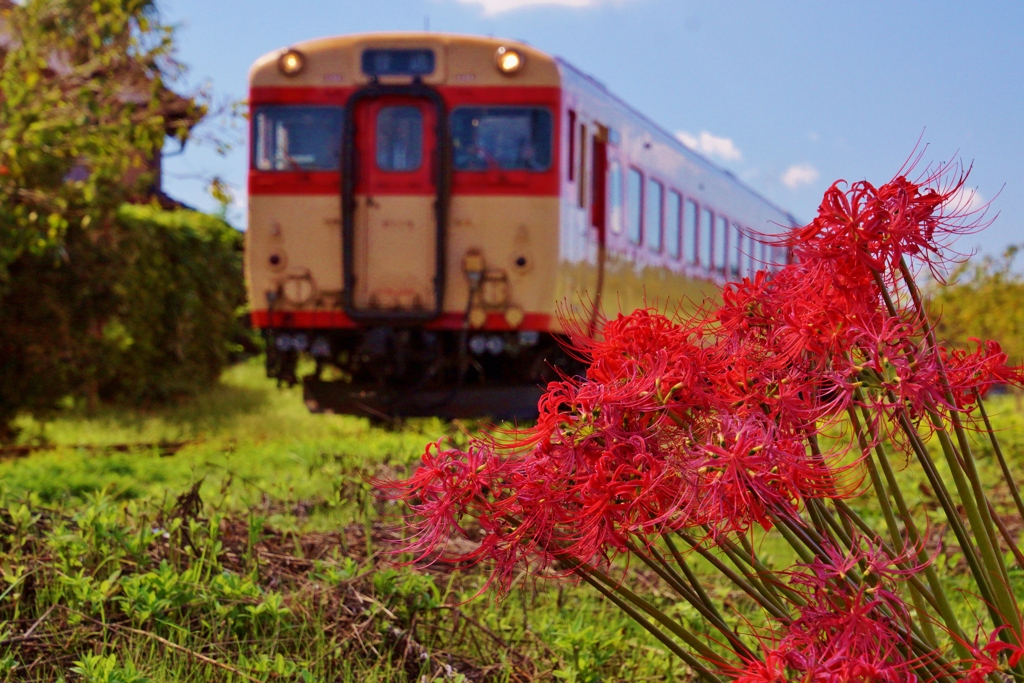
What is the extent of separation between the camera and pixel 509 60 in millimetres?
8883

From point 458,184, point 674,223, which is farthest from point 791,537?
point 674,223

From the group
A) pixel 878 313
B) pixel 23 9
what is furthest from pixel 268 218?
pixel 878 313

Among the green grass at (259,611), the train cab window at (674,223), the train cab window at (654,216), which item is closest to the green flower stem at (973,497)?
the green grass at (259,611)

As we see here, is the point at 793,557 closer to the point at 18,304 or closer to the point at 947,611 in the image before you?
the point at 947,611

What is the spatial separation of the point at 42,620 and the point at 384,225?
6.56 metres

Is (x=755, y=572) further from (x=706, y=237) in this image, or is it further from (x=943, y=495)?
(x=706, y=237)

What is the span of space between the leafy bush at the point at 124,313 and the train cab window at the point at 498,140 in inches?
144

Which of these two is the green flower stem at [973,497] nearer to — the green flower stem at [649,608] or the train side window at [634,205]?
the green flower stem at [649,608]

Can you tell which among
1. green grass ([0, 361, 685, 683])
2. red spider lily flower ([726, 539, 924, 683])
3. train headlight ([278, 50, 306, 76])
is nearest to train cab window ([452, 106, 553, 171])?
train headlight ([278, 50, 306, 76])

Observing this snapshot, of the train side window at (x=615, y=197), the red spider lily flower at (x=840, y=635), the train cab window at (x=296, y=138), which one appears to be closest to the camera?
the red spider lily flower at (x=840, y=635)

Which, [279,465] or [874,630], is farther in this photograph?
[279,465]

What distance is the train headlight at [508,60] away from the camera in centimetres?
885

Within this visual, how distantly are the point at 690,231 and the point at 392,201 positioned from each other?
512 centimetres

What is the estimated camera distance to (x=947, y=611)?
5.89 ft
